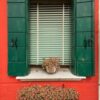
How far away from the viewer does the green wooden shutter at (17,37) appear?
600 centimetres

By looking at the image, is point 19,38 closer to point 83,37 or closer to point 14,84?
point 14,84

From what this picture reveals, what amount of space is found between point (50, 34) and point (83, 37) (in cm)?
76

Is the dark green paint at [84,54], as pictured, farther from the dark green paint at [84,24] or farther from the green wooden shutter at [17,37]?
the green wooden shutter at [17,37]

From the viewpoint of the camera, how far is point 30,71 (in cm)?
632

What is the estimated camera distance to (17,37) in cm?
602

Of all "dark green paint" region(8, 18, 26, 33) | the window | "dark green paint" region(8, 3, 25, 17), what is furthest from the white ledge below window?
"dark green paint" region(8, 3, 25, 17)

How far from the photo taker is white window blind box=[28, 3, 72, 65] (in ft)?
20.9

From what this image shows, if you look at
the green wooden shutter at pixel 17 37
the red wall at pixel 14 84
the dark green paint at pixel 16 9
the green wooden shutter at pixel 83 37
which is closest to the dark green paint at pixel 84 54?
the green wooden shutter at pixel 83 37

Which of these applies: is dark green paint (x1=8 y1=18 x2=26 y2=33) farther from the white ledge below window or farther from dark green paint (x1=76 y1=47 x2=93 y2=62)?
dark green paint (x1=76 y1=47 x2=93 y2=62)

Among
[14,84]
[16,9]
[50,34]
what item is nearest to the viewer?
[16,9]

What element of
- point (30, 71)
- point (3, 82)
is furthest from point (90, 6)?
point (3, 82)

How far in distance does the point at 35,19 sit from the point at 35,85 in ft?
4.57

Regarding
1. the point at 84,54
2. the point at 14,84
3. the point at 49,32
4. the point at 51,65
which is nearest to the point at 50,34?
the point at 49,32

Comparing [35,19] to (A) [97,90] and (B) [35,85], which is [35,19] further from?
(A) [97,90]
